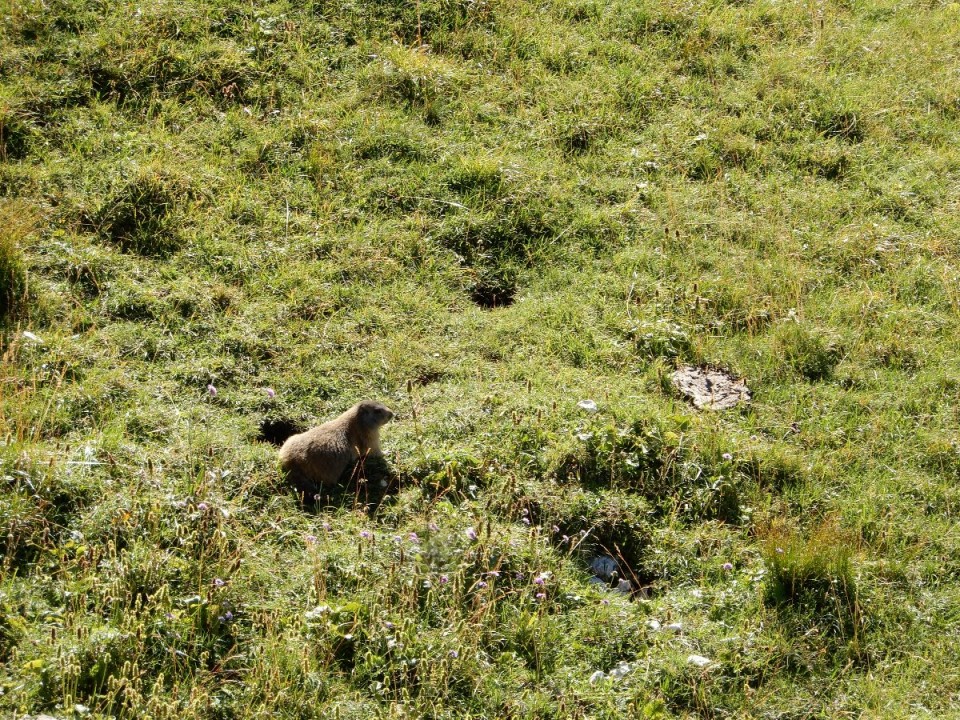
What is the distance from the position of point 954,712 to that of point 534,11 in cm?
955

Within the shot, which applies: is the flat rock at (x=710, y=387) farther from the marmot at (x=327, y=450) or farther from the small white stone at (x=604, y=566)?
the marmot at (x=327, y=450)

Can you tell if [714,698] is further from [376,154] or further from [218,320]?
[376,154]

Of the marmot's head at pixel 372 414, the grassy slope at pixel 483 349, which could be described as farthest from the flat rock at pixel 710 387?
the marmot's head at pixel 372 414

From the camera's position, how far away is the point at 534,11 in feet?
41.3

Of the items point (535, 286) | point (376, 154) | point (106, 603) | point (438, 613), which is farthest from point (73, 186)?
point (438, 613)

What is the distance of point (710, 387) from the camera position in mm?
8375

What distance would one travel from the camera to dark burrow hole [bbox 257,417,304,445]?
7.54 metres

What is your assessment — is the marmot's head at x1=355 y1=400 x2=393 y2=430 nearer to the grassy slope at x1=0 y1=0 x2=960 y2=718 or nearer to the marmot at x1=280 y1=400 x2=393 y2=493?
the marmot at x1=280 y1=400 x2=393 y2=493

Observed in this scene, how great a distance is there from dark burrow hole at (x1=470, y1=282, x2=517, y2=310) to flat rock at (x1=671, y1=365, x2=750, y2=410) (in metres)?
1.81

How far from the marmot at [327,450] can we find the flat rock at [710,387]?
2.75 metres

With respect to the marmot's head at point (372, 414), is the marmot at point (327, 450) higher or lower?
lower

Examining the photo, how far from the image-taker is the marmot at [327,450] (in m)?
6.97

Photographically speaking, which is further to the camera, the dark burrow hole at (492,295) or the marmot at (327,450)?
the dark burrow hole at (492,295)

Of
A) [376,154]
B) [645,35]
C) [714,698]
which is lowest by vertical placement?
[714,698]
